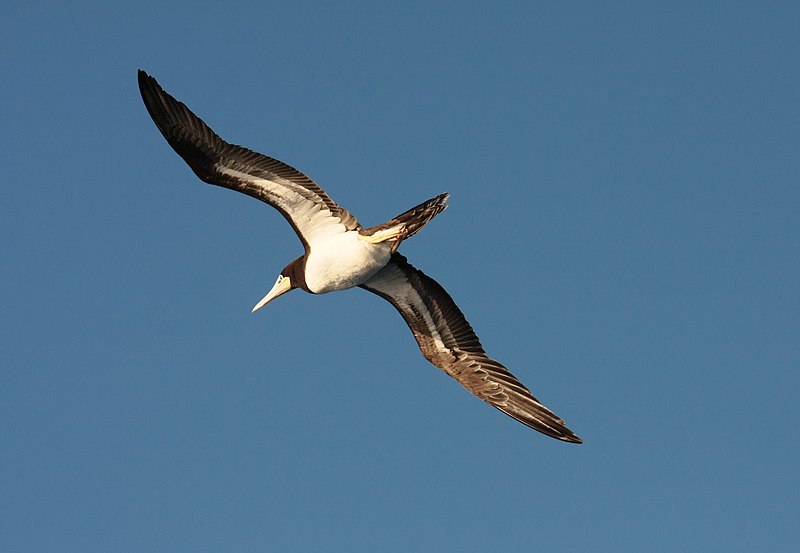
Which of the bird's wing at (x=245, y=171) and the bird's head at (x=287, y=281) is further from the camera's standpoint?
the bird's head at (x=287, y=281)

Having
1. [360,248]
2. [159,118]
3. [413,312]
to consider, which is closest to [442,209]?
[360,248]

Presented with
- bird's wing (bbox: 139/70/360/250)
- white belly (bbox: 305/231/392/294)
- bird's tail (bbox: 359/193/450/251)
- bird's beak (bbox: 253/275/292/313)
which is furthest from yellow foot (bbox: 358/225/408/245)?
bird's beak (bbox: 253/275/292/313)

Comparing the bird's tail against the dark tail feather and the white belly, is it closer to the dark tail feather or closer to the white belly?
the dark tail feather

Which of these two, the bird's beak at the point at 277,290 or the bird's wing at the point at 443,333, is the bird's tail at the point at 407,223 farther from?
the bird's beak at the point at 277,290

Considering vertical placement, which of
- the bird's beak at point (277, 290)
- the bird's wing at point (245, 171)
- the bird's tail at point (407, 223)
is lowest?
the bird's beak at point (277, 290)

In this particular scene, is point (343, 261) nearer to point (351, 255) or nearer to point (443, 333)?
point (351, 255)

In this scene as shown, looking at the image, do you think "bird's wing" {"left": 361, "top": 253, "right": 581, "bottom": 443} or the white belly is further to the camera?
"bird's wing" {"left": 361, "top": 253, "right": 581, "bottom": 443}

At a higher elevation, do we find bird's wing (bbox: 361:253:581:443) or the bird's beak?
bird's wing (bbox: 361:253:581:443)

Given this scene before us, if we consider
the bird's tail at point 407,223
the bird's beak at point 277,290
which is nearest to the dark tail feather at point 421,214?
the bird's tail at point 407,223

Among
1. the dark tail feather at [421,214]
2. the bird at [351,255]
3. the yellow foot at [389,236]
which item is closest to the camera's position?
the dark tail feather at [421,214]
